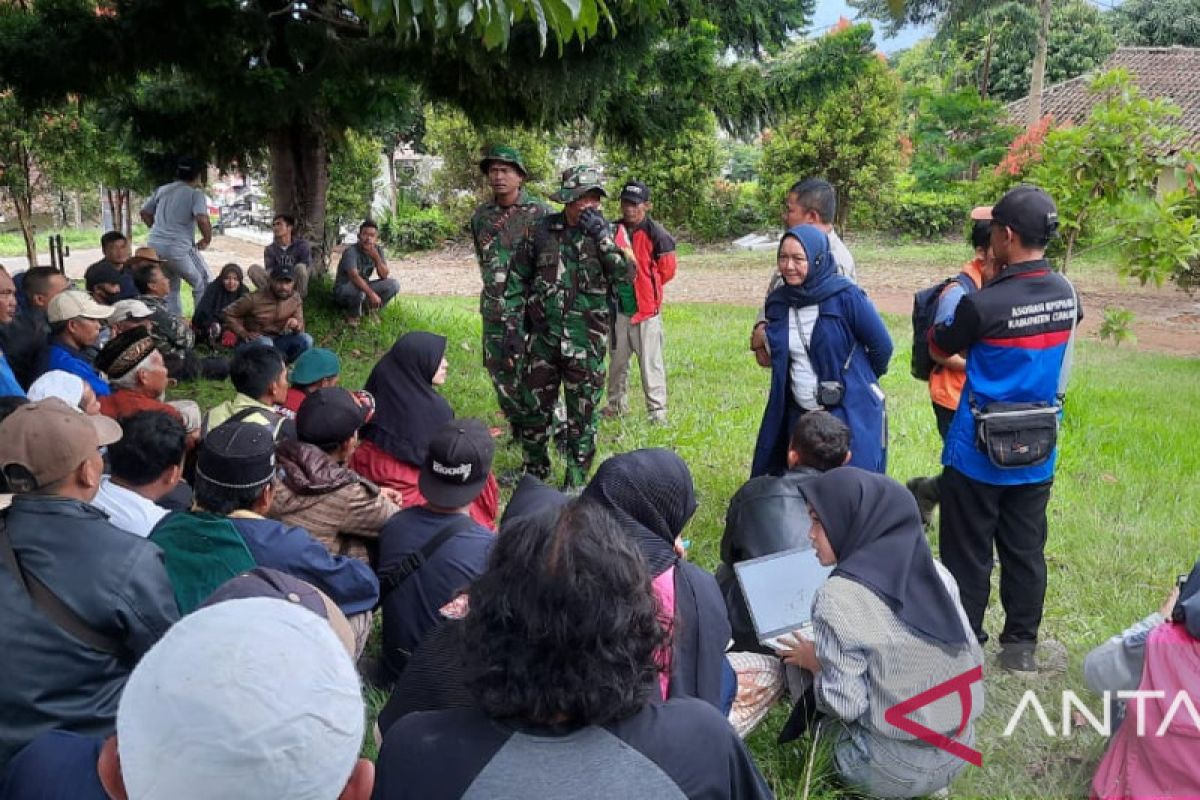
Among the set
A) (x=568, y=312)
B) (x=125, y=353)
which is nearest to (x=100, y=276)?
(x=125, y=353)

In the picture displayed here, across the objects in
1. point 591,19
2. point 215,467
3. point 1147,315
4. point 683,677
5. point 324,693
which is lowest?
point 1147,315

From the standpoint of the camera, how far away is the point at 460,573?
3.17 meters

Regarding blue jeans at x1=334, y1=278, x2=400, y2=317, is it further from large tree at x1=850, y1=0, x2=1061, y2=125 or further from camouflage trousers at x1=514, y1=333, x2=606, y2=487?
large tree at x1=850, y1=0, x2=1061, y2=125

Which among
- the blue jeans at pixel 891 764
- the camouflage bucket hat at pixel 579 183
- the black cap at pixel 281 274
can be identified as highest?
the camouflage bucket hat at pixel 579 183

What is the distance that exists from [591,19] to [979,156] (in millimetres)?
23144

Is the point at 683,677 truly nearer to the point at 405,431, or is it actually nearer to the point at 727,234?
the point at 405,431

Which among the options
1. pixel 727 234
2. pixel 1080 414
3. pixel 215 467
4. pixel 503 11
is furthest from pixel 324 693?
pixel 727 234

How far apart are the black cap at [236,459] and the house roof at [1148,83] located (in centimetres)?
2404

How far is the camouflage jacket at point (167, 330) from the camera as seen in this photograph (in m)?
6.80

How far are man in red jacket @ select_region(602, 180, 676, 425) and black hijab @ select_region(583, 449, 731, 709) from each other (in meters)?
4.83

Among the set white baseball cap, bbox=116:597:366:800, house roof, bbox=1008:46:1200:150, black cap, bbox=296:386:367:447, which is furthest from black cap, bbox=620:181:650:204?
house roof, bbox=1008:46:1200:150

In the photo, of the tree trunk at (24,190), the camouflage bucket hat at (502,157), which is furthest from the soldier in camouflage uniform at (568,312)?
the tree trunk at (24,190)

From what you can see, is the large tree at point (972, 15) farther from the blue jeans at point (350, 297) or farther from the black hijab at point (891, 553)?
the black hijab at point (891, 553)

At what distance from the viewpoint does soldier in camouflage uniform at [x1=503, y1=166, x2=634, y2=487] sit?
5.75 metres
